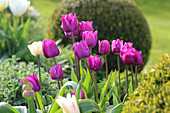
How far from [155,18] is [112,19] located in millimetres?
8478

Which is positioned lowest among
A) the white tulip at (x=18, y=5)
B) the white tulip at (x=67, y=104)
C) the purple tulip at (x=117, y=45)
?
the white tulip at (x=67, y=104)

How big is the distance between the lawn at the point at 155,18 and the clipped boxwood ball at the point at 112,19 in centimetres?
248

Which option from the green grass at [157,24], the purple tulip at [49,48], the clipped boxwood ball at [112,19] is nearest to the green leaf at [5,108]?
the purple tulip at [49,48]

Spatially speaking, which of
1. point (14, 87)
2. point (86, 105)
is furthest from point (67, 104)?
point (14, 87)

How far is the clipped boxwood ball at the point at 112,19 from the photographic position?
14.4 ft

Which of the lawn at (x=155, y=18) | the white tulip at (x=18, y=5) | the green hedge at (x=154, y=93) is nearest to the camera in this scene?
the green hedge at (x=154, y=93)

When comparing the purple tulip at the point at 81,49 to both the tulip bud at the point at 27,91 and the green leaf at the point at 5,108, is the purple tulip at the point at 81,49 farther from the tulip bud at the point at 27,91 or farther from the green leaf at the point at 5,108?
the green leaf at the point at 5,108

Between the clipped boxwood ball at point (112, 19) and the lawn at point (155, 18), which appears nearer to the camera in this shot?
the clipped boxwood ball at point (112, 19)

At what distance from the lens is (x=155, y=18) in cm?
1223

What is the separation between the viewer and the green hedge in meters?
1.27

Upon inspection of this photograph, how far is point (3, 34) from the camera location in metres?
4.28

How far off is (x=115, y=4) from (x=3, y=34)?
214 centimetres

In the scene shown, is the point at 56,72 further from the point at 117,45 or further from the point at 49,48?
the point at 117,45

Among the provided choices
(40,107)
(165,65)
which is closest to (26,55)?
(40,107)
